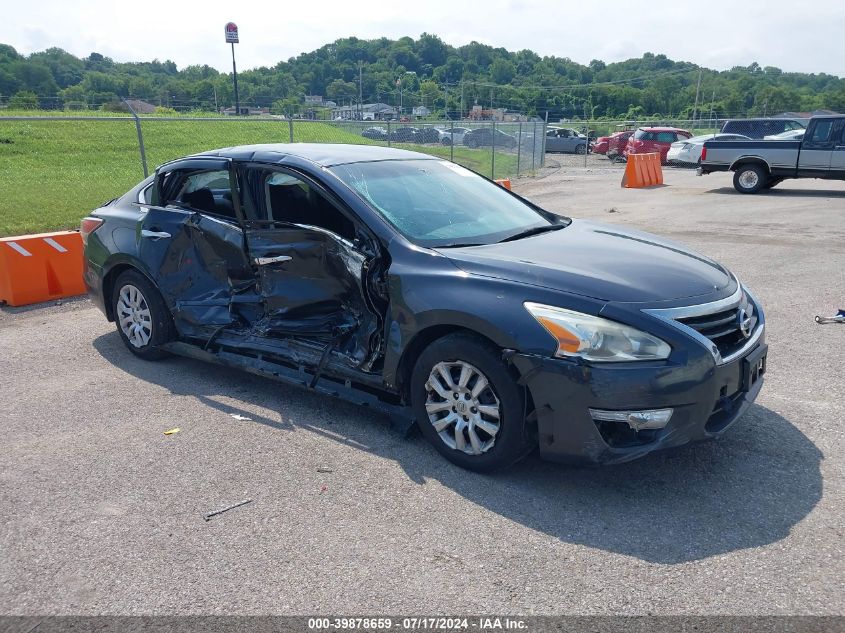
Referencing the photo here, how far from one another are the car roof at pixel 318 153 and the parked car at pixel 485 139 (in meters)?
19.6

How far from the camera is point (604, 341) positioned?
134 inches

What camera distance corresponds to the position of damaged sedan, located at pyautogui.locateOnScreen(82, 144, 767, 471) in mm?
3436

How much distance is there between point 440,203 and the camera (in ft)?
15.6

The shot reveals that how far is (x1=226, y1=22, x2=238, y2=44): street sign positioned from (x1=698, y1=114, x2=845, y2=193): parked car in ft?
154

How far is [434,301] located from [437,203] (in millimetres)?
1115

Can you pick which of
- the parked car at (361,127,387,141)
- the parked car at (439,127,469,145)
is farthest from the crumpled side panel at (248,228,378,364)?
the parked car at (439,127,469,145)

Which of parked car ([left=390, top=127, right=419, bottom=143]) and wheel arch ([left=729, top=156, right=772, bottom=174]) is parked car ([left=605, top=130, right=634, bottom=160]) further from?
wheel arch ([left=729, top=156, right=772, bottom=174])

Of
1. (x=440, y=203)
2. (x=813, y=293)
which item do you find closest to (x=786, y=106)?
(x=813, y=293)

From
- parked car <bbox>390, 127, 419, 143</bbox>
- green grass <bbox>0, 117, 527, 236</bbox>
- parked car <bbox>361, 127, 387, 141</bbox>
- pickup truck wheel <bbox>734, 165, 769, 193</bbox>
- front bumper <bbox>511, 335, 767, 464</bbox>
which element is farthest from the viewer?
parked car <bbox>361, 127, 387, 141</bbox>

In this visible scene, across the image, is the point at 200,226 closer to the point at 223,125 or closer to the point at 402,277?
the point at 402,277

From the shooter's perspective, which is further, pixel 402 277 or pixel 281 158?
pixel 281 158

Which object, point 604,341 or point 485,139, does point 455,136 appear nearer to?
point 485,139

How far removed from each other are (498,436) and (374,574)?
1.00 m

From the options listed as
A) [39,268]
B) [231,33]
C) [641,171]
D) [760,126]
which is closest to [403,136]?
[641,171]
